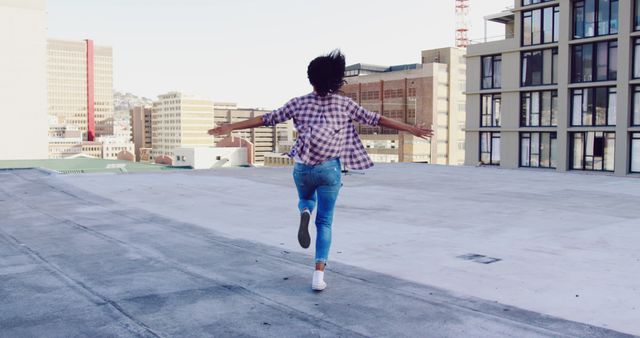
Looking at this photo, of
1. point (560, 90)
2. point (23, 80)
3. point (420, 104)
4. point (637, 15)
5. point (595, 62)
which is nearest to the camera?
point (637, 15)

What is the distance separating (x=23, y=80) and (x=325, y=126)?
168 ft

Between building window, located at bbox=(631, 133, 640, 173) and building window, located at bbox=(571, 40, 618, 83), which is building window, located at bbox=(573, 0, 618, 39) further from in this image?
building window, located at bbox=(631, 133, 640, 173)

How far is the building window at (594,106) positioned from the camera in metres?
30.9

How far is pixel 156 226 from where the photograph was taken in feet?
26.7

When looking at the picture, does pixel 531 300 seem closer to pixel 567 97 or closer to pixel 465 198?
pixel 465 198

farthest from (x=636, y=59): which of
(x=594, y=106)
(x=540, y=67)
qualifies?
(x=540, y=67)

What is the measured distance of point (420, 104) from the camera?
3922 inches

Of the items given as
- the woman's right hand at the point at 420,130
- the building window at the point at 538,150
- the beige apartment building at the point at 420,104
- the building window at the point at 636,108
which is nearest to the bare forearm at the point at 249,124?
the woman's right hand at the point at 420,130

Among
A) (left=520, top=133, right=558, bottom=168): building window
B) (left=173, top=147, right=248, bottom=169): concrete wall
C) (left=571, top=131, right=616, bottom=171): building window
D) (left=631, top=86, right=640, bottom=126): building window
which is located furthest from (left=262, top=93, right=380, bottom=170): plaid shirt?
(left=173, top=147, right=248, bottom=169): concrete wall

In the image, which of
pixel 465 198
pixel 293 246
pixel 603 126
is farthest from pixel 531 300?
pixel 603 126

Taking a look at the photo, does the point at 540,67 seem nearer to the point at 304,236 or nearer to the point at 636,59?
the point at 636,59

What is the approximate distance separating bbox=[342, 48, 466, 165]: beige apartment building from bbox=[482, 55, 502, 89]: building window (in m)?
56.2

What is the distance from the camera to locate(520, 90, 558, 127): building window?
3394cm

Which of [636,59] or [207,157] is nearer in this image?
[636,59]
